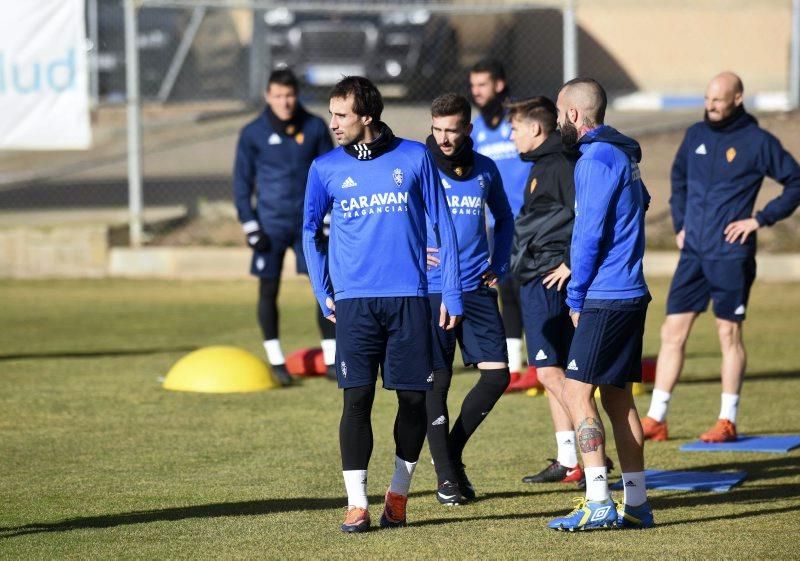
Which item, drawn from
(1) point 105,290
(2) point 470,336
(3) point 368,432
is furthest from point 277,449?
(1) point 105,290

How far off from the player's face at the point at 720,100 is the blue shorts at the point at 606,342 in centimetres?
280

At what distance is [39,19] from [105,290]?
3354 mm

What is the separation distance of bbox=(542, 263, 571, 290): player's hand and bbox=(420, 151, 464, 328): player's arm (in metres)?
1.16

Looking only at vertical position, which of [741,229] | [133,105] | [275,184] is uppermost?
[133,105]

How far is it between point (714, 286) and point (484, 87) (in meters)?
2.41

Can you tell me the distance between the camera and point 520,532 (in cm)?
654

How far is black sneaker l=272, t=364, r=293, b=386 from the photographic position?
36.7ft

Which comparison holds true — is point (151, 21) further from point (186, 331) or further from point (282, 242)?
point (282, 242)

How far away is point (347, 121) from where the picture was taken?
20.9 ft

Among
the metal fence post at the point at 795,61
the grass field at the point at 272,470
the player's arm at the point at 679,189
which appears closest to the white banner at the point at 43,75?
the grass field at the point at 272,470

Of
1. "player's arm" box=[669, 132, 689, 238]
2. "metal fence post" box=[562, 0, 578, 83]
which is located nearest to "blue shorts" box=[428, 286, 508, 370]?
"player's arm" box=[669, 132, 689, 238]

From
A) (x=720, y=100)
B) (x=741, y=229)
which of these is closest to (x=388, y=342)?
(x=741, y=229)

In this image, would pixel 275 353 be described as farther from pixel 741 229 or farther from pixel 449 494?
pixel 449 494

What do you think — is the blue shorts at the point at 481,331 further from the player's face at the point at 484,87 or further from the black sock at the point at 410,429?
the player's face at the point at 484,87
